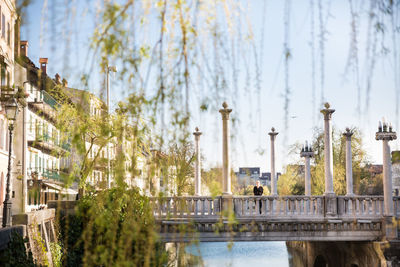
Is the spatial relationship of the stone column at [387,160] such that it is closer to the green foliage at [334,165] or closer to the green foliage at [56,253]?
the green foliage at [56,253]

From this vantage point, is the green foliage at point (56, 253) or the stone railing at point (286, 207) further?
the stone railing at point (286, 207)

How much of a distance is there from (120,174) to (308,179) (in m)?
21.6

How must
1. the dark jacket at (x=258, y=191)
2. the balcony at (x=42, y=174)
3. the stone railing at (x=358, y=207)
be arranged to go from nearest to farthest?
1. the stone railing at (x=358, y=207)
2. the dark jacket at (x=258, y=191)
3. the balcony at (x=42, y=174)

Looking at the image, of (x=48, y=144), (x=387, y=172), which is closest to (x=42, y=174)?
(x=48, y=144)

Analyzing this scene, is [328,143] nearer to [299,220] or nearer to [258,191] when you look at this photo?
[299,220]

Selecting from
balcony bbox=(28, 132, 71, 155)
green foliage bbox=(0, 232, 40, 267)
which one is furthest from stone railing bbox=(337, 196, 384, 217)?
green foliage bbox=(0, 232, 40, 267)

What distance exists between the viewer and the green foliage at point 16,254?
8508 mm

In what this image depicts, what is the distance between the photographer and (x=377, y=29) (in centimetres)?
283

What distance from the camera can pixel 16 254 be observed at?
9.16m

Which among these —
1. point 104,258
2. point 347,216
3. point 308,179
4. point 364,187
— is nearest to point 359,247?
point 347,216

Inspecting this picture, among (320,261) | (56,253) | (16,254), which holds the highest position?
(16,254)

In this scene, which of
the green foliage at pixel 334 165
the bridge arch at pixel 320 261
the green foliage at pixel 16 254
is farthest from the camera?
the green foliage at pixel 334 165

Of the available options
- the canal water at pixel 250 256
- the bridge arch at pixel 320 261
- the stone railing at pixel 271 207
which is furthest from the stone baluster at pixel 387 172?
the canal water at pixel 250 256

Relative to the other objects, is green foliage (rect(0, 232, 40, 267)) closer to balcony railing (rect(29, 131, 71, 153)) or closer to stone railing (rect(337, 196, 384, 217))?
balcony railing (rect(29, 131, 71, 153))
